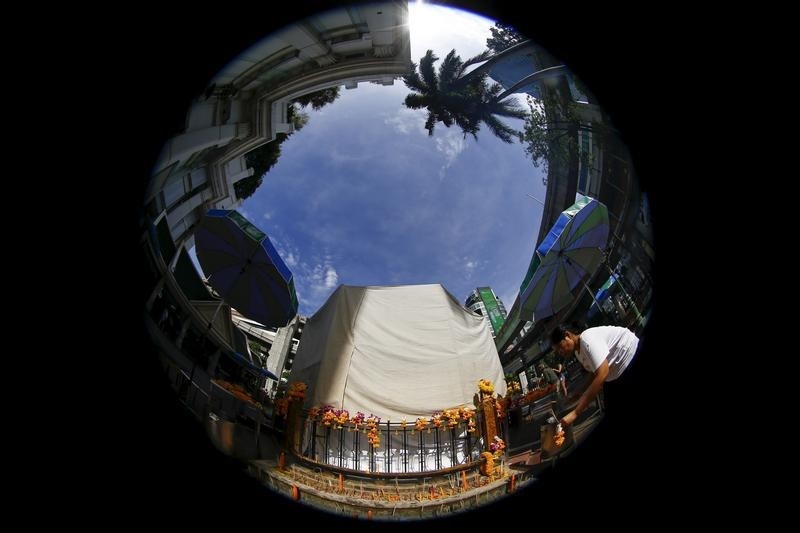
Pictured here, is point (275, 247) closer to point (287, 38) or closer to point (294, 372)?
Answer: point (294, 372)

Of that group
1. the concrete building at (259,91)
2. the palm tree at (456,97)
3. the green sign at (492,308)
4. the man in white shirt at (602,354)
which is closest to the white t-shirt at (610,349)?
the man in white shirt at (602,354)

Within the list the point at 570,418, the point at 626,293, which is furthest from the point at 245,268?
the point at 626,293

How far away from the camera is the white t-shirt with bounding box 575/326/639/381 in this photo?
1.43 m

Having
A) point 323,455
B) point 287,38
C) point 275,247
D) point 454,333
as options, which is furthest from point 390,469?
point 287,38

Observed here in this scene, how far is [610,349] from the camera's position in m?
1.46

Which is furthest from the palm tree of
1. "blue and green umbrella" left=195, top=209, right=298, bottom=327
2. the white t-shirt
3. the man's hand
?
the man's hand

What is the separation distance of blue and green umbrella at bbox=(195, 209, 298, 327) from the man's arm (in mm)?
1485

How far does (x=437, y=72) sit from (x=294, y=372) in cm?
181

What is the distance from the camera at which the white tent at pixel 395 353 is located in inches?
69.9

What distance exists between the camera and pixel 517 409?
64.0 inches

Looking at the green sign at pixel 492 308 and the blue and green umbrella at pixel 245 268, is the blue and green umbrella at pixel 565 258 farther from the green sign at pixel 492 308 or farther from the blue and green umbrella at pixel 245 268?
the blue and green umbrella at pixel 245 268

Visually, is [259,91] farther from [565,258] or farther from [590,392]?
[590,392]

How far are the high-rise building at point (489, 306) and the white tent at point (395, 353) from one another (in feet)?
0.15

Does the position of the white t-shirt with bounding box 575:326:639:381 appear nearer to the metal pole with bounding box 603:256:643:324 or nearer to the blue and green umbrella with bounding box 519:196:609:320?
the metal pole with bounding box 603:256:643:324
